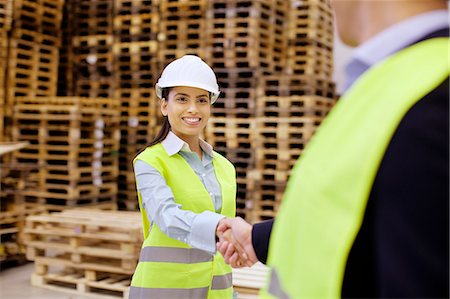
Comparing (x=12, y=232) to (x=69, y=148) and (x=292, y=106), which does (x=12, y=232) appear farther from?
(x=292, y=106)

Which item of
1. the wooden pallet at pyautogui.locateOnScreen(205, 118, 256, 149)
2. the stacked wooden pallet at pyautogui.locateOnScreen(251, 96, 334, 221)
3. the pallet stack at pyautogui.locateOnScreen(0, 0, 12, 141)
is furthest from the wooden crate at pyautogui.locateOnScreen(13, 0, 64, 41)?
the stacked wooden pallet at pyautogui.locateOnScreen(251, 96, 334, 221)

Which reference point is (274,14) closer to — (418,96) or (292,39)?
(292,39)

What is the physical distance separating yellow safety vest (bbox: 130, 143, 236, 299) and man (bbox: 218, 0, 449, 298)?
145 centimetres

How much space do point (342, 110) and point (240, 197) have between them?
6866mm

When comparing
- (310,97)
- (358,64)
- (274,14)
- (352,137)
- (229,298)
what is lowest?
(229,298)

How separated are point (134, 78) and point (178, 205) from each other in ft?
22.0

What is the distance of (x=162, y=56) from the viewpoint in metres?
8.51

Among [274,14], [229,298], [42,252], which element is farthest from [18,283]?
[274,14]

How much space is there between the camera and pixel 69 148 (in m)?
7.71

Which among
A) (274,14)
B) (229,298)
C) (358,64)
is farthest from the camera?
(274,14)

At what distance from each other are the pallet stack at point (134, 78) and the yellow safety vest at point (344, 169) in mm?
7731

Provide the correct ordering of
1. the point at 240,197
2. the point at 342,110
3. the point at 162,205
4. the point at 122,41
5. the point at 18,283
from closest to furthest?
the point at 342,110 → the point at 162,205 → the point at 18,283 → the point at 240,197 → the point at 122,41

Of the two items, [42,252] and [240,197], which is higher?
[240,197]

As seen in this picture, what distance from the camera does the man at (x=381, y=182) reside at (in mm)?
816
